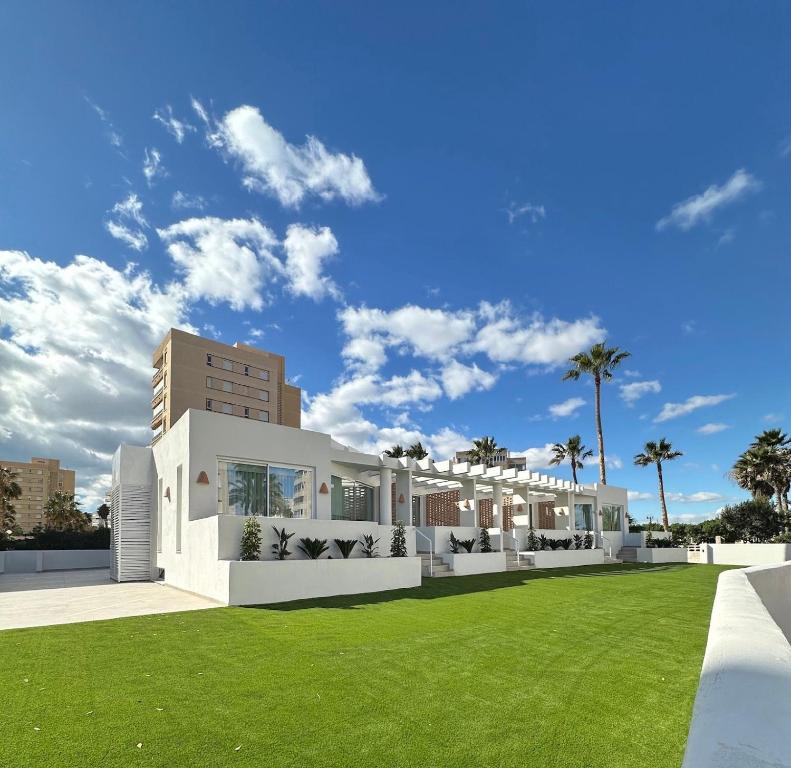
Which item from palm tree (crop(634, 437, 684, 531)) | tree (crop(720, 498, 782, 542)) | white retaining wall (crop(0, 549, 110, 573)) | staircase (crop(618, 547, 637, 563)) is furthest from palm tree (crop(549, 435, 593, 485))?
white retaining wall (crop(0, 549, 110, 573))

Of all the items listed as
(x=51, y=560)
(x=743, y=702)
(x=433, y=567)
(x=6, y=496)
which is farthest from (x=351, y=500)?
(x=6, y=496)

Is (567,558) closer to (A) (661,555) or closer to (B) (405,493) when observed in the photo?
(A) (661,555)

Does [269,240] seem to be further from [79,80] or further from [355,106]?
[79,80]

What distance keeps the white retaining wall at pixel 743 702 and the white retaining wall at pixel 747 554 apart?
30.5 metres

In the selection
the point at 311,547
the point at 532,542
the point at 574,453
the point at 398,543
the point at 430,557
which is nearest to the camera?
the point at 311,547

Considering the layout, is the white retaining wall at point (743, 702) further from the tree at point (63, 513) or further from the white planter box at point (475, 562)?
the tree at point (63, 513)

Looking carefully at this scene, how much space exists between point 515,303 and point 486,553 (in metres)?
12.5

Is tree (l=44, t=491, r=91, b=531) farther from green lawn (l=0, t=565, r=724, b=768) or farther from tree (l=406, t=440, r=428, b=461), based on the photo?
green lawn (l=0, t=565, r=724, b=768)

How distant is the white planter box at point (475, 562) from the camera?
1858 cm

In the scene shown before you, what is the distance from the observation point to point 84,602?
39.1 feet

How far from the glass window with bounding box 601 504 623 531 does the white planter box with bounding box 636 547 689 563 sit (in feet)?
11.2

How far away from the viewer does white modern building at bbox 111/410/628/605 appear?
12555 mm

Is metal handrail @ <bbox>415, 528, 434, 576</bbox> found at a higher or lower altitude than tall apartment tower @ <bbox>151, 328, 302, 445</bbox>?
lower

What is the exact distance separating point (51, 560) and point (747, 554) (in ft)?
114
